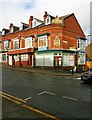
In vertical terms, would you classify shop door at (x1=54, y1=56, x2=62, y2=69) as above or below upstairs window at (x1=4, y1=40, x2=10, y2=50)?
below

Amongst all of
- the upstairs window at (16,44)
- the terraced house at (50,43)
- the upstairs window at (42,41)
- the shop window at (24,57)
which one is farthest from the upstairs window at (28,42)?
the upstairs window at (16,44)

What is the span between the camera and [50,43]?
1200 inches

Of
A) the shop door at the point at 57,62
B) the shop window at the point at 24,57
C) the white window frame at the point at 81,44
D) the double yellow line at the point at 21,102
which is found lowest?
the double yellow line at the point at 21,102

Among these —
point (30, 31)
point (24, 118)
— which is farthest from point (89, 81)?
point (30, 31)

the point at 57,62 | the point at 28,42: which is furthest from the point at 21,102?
the point at 28,42

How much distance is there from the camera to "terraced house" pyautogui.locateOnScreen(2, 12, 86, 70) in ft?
98.0

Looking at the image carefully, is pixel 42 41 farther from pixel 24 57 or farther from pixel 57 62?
pixel 24 57

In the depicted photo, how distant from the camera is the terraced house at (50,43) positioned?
29859 millimetres

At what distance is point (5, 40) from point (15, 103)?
116 ft

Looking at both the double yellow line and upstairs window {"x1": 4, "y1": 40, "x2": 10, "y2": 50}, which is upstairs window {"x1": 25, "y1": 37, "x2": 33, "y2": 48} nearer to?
upstairs window {"x1": 4, "y1": 40, "x2": 10, "y2": 50}

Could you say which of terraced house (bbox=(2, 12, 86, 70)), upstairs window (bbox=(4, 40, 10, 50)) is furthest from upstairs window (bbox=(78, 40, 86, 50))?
upstairs window (bbox=(4, 40, 10, 50))

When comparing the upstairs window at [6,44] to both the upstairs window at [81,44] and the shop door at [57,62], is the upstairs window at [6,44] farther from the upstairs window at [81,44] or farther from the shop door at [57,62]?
the upstairs window at [81,44]

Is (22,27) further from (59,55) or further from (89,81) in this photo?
(89,81)

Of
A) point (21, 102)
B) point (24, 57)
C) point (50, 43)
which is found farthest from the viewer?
point (24, 57)
